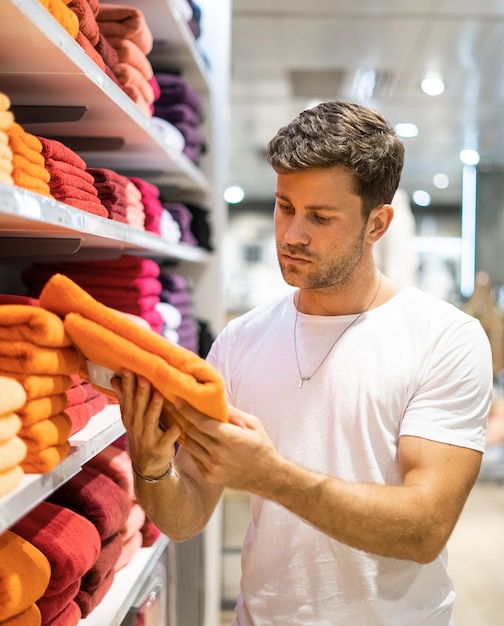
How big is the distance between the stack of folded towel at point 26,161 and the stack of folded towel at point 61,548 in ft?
1.94

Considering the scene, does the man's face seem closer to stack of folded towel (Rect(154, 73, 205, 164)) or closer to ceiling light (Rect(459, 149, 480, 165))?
stack of folded towel (Rect(154, 73, 205, 164))

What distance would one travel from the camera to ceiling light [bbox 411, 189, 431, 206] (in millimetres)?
13023

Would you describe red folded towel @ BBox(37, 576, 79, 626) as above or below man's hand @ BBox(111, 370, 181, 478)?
below

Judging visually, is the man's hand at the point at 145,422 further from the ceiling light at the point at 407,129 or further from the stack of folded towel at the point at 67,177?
the ceiling light at the point at 407,129

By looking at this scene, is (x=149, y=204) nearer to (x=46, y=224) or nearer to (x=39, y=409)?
(x=46, y=224)

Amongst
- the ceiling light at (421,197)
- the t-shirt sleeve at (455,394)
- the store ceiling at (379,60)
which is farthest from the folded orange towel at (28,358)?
the ceiling light at (421,197)

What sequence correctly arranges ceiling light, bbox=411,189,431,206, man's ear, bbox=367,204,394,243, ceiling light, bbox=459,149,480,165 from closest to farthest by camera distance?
man's ear, bbox=367,204,394,243 < ceiling light, bbox=459,149,480,165 < ceiling light, bbox=411,189,431,206

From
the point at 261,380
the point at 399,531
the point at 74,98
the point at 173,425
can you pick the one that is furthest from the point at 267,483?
the point at 74,98

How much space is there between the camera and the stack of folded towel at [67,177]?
1.42m

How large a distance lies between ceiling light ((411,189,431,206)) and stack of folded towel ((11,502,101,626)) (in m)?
12.0

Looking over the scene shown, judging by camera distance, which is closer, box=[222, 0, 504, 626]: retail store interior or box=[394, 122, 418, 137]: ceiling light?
box=[222, 0, 504, 626]: retail store interior

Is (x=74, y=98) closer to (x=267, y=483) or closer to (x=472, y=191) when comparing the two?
(x=267, y=483)

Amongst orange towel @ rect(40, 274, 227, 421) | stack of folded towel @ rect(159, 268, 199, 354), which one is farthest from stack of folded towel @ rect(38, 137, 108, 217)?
stack of folded towel @ rect(159, 268, 199, 354)

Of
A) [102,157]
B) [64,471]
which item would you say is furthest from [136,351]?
[102,157]
